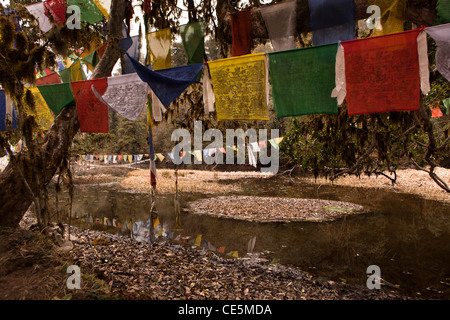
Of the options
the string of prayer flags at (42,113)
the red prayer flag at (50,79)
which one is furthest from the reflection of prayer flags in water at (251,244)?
the red prayer flag at (50,79)

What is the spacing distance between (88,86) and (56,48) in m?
0.94

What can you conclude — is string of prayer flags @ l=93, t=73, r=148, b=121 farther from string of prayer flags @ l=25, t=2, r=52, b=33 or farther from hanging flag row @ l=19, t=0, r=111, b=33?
string of prayer flags @ l=25, t=2, r=52, b=33

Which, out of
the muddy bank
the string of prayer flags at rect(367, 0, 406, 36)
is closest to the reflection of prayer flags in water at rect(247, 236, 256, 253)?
the muddy bank

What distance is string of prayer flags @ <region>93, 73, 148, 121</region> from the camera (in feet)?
18.3

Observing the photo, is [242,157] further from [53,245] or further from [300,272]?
[53,245]

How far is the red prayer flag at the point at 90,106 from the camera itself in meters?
5.75

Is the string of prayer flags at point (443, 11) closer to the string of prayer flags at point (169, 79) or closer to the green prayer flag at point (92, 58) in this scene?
the string of prayer flags at point (169, 79)

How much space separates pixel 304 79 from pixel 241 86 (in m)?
1.09

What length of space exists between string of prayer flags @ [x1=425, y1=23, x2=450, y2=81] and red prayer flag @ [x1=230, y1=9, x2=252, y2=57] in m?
2.72

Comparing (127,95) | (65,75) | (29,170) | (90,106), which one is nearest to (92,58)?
(65,75)

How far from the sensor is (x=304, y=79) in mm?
4453

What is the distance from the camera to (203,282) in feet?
15.9

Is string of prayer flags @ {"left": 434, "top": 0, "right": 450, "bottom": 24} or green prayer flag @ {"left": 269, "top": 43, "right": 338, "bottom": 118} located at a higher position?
string of prayer flags @ {"left": 434, "top": 0, "right": 450, "bottom": 24}

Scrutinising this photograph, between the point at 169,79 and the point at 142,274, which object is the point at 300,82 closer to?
the point at 169,79
